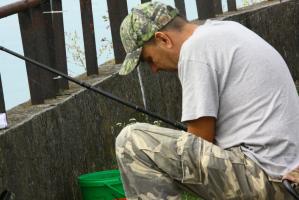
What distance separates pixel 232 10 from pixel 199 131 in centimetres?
641

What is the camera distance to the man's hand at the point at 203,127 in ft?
15.1

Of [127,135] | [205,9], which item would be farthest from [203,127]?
[205,9]

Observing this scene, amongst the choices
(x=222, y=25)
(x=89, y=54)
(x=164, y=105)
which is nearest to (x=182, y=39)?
(x=222, y=25)

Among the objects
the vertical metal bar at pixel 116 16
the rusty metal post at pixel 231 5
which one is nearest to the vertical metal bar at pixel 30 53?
the vertical metal bar at pixel 116 16

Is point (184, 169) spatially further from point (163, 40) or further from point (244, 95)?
point (163, 40)

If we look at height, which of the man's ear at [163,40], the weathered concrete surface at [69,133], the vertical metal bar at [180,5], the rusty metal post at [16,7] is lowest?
the weathered concrete surface at [69,133]

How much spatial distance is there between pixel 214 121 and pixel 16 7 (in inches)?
88.7

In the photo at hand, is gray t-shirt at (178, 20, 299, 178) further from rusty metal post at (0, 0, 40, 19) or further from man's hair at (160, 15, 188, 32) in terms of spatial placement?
rusty metal post at (0, 0, 40, 19)

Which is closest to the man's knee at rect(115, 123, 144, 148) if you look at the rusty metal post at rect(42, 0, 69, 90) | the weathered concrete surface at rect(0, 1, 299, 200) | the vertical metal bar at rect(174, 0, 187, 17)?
the weathered concrete surface at rect(0, 1, 299, 200)

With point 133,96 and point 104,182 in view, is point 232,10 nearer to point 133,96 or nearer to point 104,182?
point 133,96

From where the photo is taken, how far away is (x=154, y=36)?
4750 mm

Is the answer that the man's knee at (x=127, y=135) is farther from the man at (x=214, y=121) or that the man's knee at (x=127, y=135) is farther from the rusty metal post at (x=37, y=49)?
the rusty metal post at (x=37, y=49)

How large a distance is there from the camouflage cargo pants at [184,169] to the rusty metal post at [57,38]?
244cm

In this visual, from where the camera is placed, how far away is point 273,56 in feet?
15.5
